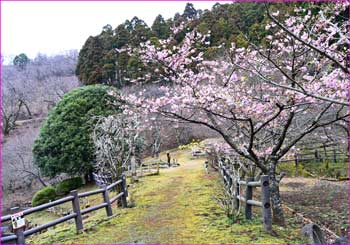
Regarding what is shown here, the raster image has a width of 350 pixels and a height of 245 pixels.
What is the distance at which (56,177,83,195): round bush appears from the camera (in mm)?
16297

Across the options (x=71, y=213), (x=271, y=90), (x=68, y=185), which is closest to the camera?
(x=271, y=90)

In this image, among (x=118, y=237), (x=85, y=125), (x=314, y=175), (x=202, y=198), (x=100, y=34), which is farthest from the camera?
(x=100, y=34)

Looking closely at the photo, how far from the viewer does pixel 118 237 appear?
5922 millimetres

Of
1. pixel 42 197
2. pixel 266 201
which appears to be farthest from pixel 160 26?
pixel 266 201

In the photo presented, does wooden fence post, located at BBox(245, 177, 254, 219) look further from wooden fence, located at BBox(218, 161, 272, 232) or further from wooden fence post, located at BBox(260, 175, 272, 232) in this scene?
wooden fence post, located at BBox(260, 175, 272, 232)

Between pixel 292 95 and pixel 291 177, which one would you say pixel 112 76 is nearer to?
pixel 291 177

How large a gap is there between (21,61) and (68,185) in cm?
3740

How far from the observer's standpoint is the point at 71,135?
1650cm

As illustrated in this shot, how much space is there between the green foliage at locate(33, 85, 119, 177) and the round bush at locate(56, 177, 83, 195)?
45 cm

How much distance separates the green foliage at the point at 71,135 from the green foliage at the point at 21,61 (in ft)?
111

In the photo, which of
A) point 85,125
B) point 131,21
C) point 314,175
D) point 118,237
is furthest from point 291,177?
point 131,21

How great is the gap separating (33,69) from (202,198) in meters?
39.9

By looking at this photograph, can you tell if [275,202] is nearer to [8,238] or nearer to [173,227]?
[173,227]

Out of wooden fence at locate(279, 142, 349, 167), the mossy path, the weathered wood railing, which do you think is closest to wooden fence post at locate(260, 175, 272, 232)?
the mossy path
